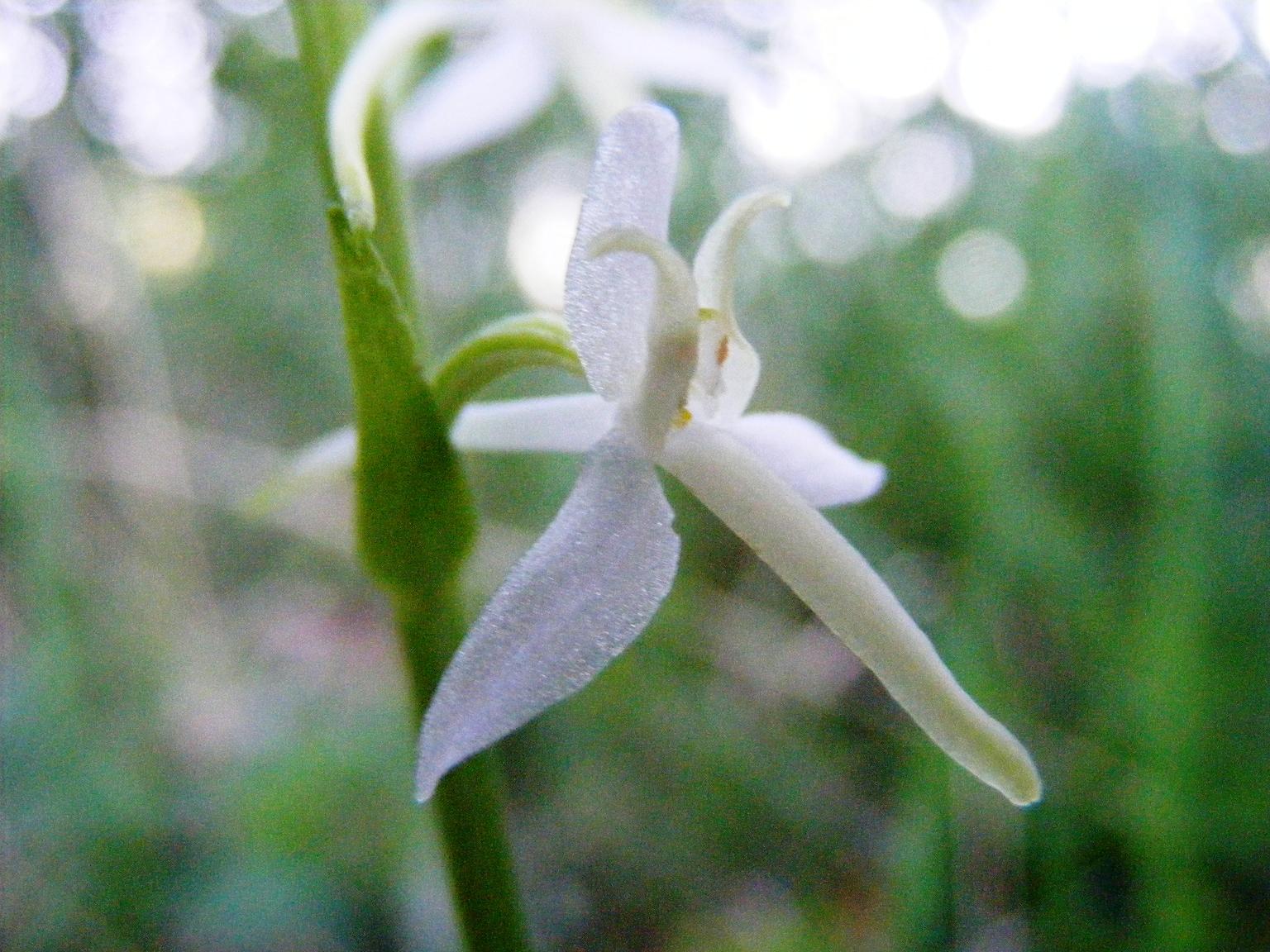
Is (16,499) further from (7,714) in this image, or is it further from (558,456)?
(558,456)

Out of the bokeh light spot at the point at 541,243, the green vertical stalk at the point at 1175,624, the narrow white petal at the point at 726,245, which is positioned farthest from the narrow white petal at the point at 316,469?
the bokeh light spot at the point at 541,243

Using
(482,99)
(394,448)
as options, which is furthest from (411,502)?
(482,99)

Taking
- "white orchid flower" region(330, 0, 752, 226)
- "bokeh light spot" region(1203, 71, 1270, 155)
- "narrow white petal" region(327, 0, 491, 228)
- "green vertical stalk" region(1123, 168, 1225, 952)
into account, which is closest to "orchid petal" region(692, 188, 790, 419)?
"narrow white petal" region(327, 0, 491, 228)

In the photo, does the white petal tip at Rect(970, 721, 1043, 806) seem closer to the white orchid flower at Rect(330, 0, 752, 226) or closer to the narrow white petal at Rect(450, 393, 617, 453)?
the narrow white petal at Rect(450, 393, 617, 453)

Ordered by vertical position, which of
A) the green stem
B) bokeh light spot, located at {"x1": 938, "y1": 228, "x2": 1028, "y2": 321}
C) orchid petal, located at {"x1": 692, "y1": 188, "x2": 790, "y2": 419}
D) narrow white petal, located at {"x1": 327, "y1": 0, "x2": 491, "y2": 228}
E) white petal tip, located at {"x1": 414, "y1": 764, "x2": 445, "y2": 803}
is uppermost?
narrow white petal, located at {"x1": 327, "y1": 0, "x2": 491, "y2": 228}

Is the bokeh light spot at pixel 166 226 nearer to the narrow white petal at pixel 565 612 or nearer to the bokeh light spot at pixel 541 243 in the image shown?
the bokeh light spot at pixel 541 243

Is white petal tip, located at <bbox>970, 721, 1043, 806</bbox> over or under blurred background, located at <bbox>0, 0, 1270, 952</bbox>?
over

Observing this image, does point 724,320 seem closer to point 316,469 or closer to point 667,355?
point 667,355
